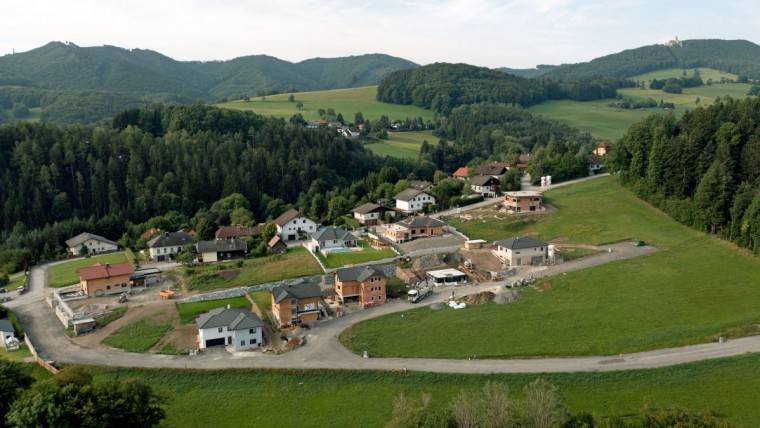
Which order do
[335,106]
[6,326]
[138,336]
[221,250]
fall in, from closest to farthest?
[138,336], [6,326], [221,250], [335,106]

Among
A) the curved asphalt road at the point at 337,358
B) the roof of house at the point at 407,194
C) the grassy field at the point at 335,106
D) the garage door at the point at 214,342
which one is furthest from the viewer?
the grassy field at the point at 335,106

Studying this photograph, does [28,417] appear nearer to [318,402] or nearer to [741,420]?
[318,402]

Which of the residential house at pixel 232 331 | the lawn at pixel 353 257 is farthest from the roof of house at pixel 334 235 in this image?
the residential house at pixel 232 331

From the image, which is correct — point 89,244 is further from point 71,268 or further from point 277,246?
point 277,246

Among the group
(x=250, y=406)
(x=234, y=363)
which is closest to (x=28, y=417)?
(x=250, y=406)

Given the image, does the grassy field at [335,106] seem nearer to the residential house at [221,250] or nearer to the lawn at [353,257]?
the residential house at [221,250]

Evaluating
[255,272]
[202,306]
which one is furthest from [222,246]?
[202,306]

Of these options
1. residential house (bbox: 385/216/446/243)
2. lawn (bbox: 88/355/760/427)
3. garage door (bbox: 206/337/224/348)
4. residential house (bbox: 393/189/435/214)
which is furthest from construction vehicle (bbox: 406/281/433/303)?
residential house (bbox: 393/189/435/214)
